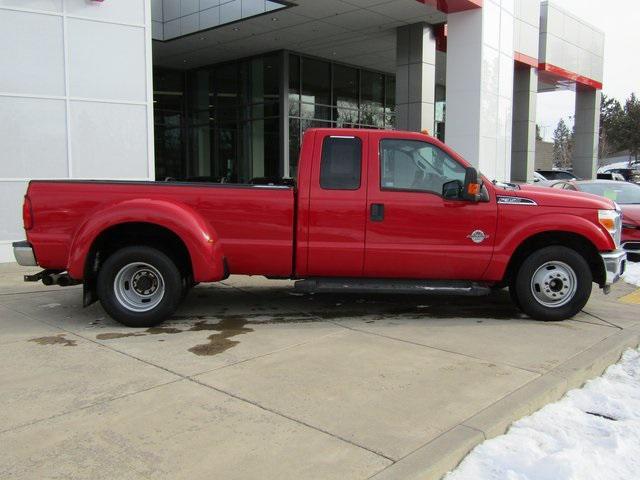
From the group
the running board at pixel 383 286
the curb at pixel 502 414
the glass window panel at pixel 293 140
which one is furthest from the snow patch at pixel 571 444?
the glass window panel at pixel 293 140

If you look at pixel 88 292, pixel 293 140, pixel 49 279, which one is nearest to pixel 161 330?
pixel 88 292

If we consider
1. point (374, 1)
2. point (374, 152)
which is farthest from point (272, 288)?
point (374, 1)

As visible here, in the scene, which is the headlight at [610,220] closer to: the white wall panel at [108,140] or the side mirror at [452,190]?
the side mirror at [452,190]

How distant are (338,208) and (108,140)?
6.65 metres

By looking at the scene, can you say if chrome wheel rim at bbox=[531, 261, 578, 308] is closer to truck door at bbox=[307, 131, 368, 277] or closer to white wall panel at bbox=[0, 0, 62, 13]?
truck door at bbox=[307, 131, 368, 277]

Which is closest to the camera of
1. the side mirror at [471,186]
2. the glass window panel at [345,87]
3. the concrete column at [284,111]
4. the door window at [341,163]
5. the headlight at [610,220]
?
the side mirror at [471,186]

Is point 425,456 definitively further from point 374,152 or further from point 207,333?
point 374,152

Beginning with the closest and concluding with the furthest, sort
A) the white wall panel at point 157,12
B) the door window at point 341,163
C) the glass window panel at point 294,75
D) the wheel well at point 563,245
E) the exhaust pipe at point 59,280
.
A: the exhaust pipe at point 59,280
the door window at point 341,163
the wheel well at point 563,245
the white wall panel at point 157,12
the glass window panel at point 294,75

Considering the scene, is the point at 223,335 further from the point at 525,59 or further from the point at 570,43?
the point at 570,43

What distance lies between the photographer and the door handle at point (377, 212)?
602 cm

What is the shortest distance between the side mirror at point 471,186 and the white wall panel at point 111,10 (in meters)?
7.93

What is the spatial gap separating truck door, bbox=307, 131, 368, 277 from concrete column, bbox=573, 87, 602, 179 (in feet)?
83.8

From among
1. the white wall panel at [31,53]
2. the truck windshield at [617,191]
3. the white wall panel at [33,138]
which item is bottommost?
the truck windshield at [617,191]

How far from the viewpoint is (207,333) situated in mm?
5727
